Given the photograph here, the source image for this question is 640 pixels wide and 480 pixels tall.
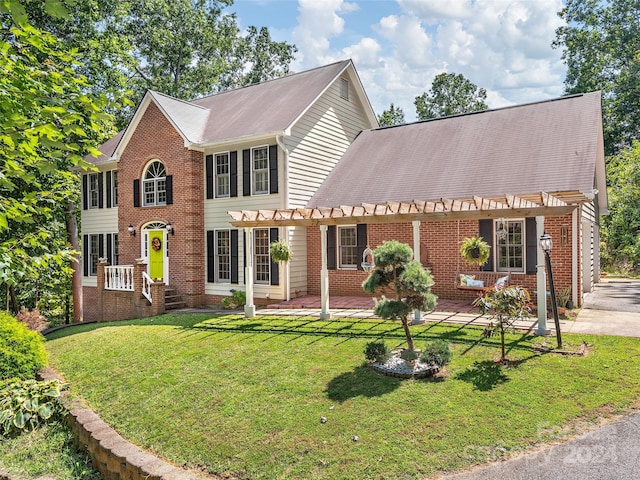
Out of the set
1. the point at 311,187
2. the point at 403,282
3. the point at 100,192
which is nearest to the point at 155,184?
the point at 100,192

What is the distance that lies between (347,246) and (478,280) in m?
4.47

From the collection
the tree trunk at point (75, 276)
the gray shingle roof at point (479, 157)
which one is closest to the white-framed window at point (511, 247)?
the gray shingle roof at point (479, 157)

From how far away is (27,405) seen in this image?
6.65m

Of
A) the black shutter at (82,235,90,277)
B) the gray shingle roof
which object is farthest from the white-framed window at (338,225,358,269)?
the black shutter at (82,235,90,277)

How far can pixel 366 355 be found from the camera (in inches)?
284

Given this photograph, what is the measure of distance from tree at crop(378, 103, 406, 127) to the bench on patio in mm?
27139

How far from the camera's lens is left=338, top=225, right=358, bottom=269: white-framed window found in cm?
1492

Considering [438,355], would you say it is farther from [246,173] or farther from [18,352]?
[246,173]

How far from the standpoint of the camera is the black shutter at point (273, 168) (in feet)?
48.1

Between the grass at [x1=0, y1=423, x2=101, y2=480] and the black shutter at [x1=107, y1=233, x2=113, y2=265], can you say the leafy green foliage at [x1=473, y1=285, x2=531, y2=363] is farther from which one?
the black shutter at [x1=107, y1=233, x2=113, y2=265]

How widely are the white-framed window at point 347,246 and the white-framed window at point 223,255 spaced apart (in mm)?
3967

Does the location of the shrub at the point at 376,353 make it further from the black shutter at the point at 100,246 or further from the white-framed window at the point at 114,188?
the black shutter at the point at 100,246

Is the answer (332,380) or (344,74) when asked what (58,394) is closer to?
(332,380)

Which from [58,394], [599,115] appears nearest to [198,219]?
[58,394]
